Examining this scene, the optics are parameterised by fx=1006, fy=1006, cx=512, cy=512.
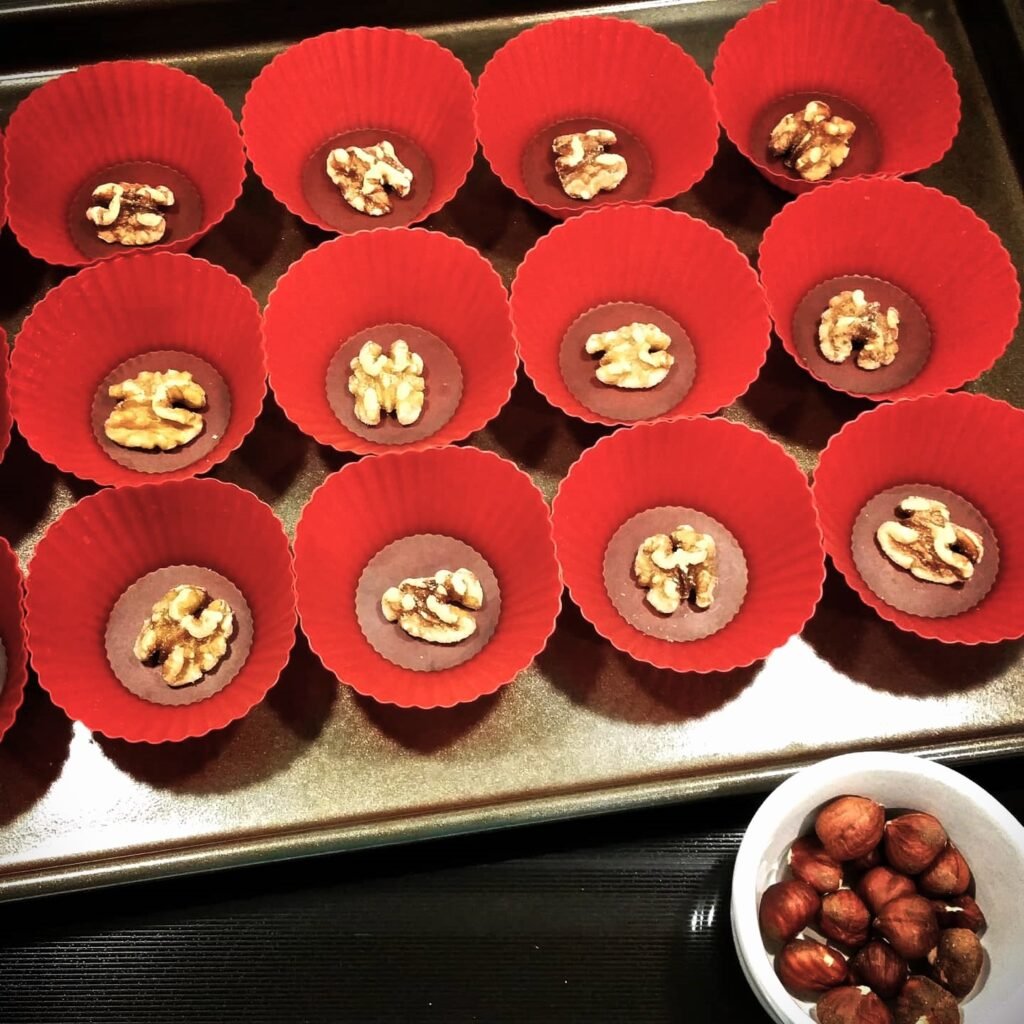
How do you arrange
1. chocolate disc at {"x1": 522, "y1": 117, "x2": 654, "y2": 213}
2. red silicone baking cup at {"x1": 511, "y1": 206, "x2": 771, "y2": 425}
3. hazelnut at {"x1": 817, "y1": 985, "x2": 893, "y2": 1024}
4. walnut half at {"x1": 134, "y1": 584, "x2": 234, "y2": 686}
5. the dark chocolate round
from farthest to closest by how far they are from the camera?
chocolate disc at {"x1": 522, "y1": 117, "x2": 654, "y2": 213} → the dark chocolate round → red silicone baking cup at {"x1": 511, "y1": 206, "x2": 771, "y2": 425} → walnut half at {"x1": 134, "y1": 584, "x2": 234, "y2": 686} → hazelnut at {"x1": 817, "y1": 985, "x2": 893, "y2": 1024}

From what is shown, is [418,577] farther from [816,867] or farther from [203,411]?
[816,867]

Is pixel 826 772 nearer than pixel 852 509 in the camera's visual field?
Yes

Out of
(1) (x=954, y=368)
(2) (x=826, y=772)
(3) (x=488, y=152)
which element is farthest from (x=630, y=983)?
(3) (x=488, y=152)

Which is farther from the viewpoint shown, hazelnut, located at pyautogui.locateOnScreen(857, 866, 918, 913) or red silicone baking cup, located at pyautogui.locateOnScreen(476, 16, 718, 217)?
red silicone baking cup, located at pyautogui.locateOnScreen(476, 16, 718, 217)

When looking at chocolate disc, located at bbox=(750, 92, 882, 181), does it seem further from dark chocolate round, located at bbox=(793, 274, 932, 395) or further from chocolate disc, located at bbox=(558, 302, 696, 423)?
chocolate disc, located at bbox=(558, 302, 696, 423)

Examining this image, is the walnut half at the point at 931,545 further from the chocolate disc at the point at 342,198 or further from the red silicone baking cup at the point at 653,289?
the chocolate disc at the point at 342,198

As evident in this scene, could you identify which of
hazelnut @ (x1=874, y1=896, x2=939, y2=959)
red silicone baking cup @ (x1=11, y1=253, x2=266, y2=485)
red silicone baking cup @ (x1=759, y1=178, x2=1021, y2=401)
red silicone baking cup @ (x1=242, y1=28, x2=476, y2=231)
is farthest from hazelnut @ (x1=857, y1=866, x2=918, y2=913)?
red silicone baking cup @ (x1=242, y1=28, x2=476, y2=231)

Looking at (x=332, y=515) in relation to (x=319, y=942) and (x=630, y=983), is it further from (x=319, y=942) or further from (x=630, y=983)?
(x=630, y=983)
